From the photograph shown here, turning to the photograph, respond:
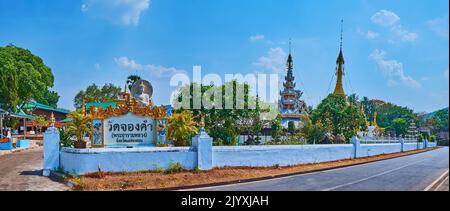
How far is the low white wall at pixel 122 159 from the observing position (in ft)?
43.4

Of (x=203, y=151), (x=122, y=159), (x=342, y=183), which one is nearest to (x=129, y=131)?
(x=122, y=159)

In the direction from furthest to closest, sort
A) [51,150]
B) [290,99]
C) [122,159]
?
[290,99]
[51,150]
[122,159]

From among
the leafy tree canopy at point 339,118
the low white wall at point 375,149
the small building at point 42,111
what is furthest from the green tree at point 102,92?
the low white wall at point 375,149

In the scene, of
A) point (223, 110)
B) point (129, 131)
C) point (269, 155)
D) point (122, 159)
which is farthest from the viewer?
point (223, 110)

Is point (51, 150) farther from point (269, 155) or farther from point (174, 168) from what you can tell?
point (269, 155)

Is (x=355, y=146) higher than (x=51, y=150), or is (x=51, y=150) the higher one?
(x=51, y=150)

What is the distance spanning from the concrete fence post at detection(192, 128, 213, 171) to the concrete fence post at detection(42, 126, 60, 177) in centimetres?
517

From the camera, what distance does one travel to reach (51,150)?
14.0 m

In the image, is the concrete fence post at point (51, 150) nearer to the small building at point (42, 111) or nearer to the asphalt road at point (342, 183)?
the asphalt road at point (342, 183)

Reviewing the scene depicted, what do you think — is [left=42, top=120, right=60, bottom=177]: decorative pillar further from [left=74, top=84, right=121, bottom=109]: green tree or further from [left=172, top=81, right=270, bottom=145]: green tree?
[left=74, top=84, right=121, bottom=109]: green tree

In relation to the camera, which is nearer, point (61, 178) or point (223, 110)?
point (61, 178)

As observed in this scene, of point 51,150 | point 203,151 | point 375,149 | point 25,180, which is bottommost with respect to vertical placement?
point 375,149

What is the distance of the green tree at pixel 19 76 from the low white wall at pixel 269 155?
21.5 metres

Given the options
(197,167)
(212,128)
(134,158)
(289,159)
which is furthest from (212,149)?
(212,128)
